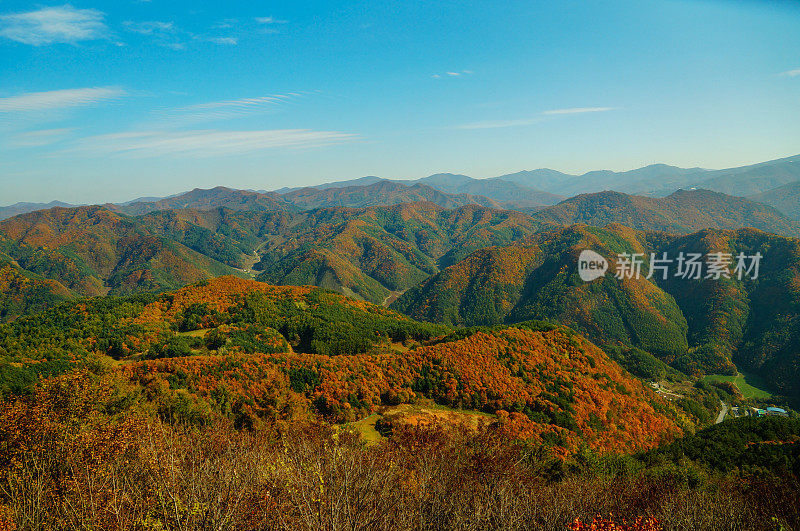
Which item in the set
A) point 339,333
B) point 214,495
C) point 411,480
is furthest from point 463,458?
point 339,333

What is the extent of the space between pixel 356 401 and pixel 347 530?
124ft

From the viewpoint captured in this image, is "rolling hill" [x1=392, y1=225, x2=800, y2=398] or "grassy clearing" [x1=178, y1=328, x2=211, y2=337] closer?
"grassy clearing" [x1=178, y1=328, x2=211, y2=337]

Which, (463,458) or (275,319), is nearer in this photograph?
(463,458)

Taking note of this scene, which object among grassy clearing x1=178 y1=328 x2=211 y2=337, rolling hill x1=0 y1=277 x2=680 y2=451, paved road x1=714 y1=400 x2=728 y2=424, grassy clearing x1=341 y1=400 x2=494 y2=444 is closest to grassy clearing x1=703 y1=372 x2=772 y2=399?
paved road x1=714 y1=400 x2=728 y2=424

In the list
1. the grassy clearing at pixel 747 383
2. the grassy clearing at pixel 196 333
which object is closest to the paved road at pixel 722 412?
the grassy clearing at pixel 747 383

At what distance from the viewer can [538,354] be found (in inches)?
2677

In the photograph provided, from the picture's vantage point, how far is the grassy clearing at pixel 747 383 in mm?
121062

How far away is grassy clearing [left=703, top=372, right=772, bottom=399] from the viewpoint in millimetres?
121062

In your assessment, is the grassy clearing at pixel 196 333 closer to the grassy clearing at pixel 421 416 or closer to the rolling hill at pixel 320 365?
the rolling hill at pixel 320 365

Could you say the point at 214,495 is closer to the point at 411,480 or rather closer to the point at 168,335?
the point at 411,480
